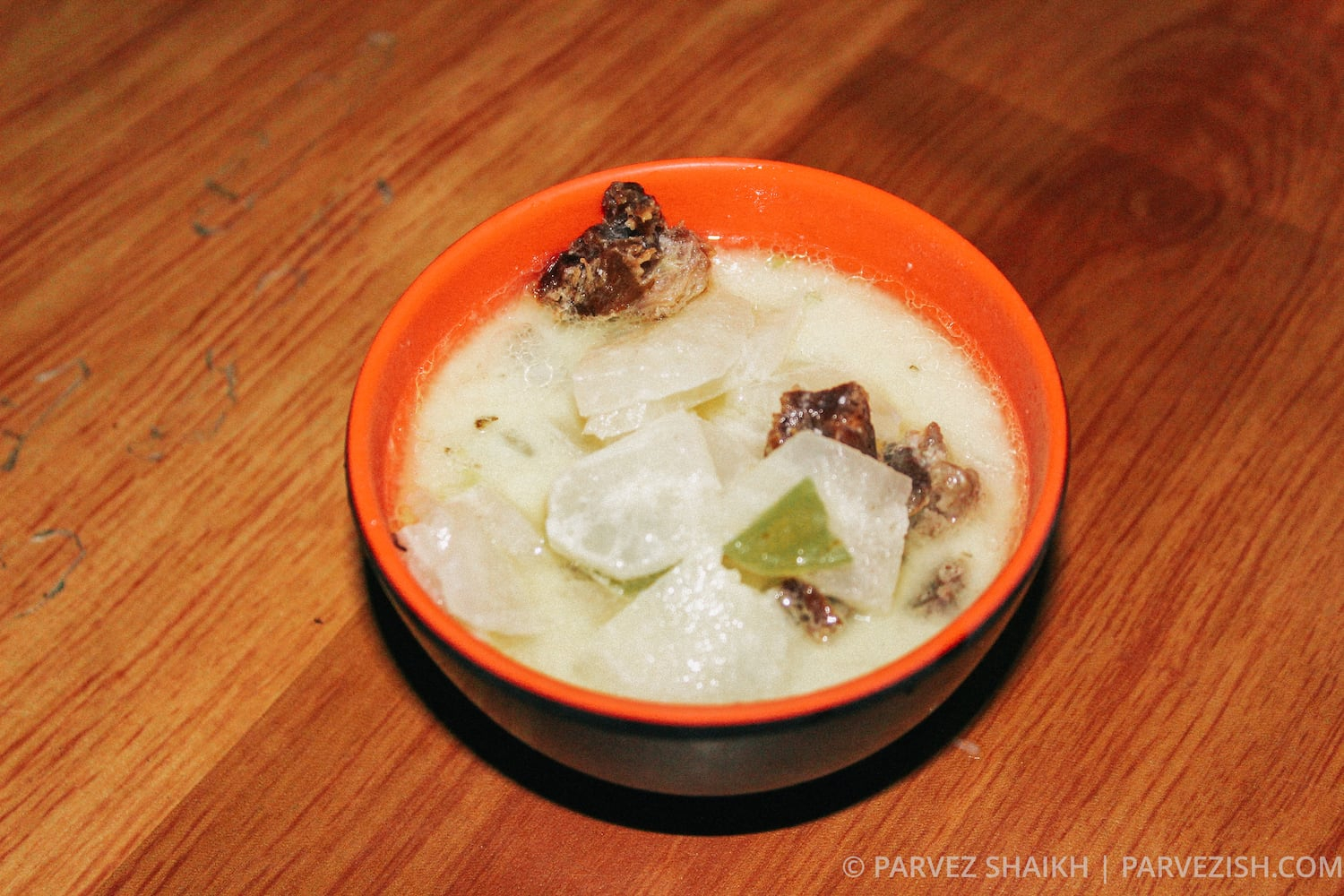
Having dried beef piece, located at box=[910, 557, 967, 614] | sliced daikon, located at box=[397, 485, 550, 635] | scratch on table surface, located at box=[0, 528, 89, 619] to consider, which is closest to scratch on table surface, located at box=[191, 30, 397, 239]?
scratch on table surface, located at box=[0, 528, 89, 619]

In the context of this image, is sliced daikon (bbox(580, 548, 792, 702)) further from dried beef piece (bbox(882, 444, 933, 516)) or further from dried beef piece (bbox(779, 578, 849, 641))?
dried beef piece (bbox(882, 444, 933, 516))

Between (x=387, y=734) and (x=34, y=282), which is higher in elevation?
(x=34, y=282)

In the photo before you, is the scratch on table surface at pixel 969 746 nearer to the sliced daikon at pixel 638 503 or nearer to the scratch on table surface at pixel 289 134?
the sliced daikon at pixel 638 503

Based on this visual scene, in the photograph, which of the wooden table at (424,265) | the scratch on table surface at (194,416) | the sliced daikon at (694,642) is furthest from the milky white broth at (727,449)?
the scratch on table surface at (194,416)

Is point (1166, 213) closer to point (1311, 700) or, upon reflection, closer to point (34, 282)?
point (1311, 700)

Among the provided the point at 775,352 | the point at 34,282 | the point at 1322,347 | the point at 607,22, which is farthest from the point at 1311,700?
the point at 34,282

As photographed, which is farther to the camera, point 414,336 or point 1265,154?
point 1265,154

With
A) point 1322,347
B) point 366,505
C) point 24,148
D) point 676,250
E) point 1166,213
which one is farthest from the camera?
point 24,148
